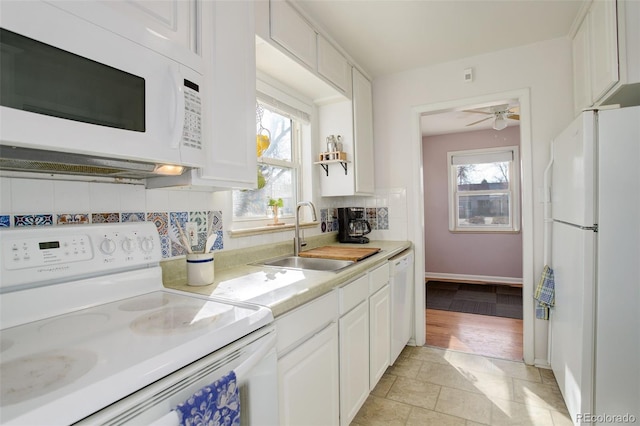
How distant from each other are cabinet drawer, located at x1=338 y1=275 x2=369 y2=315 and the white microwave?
35.8 inches

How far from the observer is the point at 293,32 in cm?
181

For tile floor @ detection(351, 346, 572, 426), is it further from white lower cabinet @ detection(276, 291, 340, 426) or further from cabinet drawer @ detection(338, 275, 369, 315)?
cabinet drawer @ detection(338, 275, 369, 315)

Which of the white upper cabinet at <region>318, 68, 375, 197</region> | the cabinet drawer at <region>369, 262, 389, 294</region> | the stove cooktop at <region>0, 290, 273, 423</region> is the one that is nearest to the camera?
the stove cooktop at <region>0, 290, 273, 423</region>

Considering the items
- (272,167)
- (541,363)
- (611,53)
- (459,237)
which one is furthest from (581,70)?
(459,237)

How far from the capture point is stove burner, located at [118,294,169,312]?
1.01 meters

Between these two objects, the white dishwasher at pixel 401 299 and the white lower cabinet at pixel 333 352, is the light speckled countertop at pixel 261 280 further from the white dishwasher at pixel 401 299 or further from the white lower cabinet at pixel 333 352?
the white dishwasher at pixel 401 299

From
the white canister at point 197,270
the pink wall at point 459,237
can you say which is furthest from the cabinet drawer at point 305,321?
the pink wall at point 459,237

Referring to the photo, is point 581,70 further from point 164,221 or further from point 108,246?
point 108,246

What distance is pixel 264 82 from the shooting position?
2.01 metres

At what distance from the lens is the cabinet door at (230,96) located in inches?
47.6

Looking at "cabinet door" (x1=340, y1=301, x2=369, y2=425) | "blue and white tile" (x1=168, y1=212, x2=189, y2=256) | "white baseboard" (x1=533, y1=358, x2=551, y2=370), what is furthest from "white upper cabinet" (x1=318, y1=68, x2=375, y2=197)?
"white baseboard" (x1=533, y1=358, x2=551, y2=370)

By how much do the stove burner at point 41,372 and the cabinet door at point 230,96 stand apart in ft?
2.23

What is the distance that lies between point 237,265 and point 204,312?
2.63 feet

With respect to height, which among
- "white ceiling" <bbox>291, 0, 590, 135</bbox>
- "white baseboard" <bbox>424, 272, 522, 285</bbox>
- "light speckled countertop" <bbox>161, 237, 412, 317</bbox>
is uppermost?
"white ceiling" <bbox>291, 0, 590, 135</bbox>
